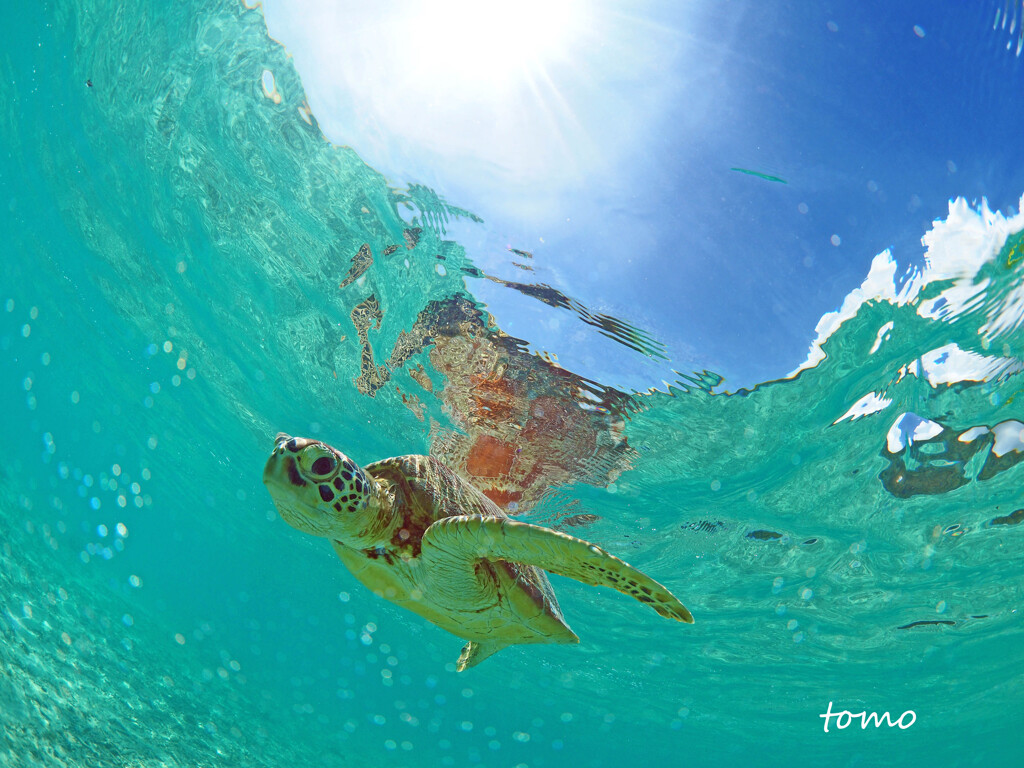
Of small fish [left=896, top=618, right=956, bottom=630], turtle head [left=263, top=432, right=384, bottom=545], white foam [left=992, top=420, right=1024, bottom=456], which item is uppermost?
small fish [left=896, top=618, right=956, bottom=630]

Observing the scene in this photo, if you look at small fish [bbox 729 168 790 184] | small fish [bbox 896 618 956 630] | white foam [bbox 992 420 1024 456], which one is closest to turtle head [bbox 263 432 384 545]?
small fish [bbox 729 168 790 184]

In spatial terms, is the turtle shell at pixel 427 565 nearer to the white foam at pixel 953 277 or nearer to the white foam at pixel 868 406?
the white foam at pixel 953 277

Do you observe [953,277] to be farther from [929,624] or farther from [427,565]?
[929,624]

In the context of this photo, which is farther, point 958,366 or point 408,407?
point 408,407

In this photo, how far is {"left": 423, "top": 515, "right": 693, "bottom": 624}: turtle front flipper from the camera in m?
2.73

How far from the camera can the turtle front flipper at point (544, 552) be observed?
2734mm

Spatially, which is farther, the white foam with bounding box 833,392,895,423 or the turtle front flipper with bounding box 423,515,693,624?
the white foam with bounding box 833,392,895,423

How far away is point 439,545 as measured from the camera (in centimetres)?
348

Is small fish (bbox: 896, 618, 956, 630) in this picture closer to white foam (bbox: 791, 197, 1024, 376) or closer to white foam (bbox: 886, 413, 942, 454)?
white foam (bbox: 886, 413, 942, 454)

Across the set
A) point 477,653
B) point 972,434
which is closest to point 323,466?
point 477,653

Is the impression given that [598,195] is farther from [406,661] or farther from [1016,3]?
[406,661]

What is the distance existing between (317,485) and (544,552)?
4.63 ft

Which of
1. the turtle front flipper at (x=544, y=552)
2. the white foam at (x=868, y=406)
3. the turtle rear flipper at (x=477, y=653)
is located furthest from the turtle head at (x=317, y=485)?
the white foam at (x=868, y=406)

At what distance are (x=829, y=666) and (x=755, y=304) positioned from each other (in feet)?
52.8
